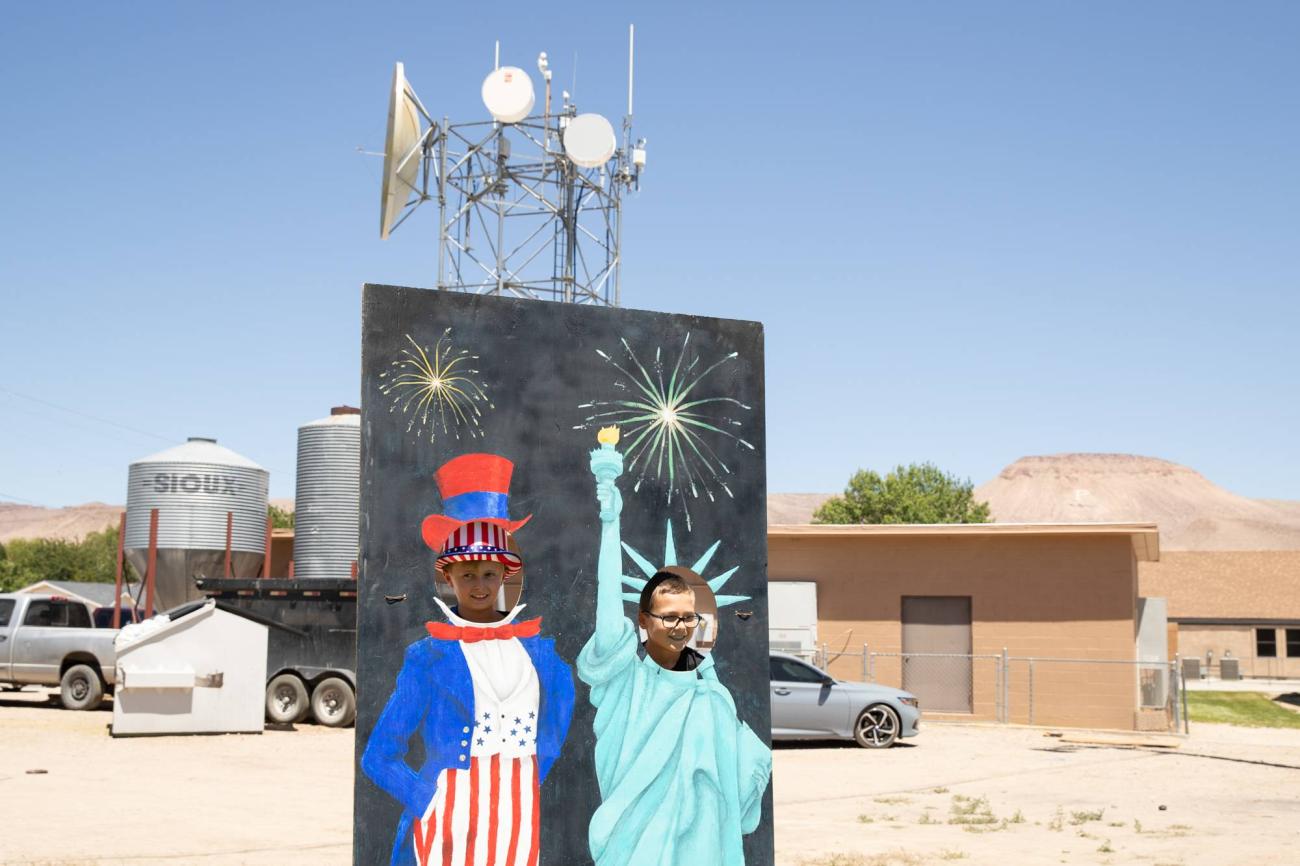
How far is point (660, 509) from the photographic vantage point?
235 inches

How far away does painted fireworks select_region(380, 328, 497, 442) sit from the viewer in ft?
18.4

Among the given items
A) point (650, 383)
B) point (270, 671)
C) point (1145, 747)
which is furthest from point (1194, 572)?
point (650, 383)

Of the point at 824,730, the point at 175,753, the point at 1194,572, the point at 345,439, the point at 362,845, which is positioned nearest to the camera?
the point at 362,845

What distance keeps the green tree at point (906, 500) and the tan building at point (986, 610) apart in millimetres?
43667

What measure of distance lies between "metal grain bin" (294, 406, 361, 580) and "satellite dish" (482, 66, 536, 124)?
750 centimetres

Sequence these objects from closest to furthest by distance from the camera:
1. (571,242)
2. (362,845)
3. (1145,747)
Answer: (362,845) < (1145,747) < (571,242)

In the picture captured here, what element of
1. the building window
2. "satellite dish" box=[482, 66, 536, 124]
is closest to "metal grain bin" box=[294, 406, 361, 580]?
"satellite dish" box=[482, 66, 536, 124]

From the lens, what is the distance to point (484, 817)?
5.42 m

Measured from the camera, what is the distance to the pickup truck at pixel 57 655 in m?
22.8

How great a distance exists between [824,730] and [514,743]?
15.4 metres

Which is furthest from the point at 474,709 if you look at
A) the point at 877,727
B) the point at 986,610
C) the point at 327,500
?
the point at 986,610

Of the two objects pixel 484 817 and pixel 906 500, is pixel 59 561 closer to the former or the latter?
pixel 906 500

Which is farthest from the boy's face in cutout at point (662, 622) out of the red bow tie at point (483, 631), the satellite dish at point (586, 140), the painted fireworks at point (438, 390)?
the satellite dish at point (586, 140)

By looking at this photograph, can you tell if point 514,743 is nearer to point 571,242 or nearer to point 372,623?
point 372,623
